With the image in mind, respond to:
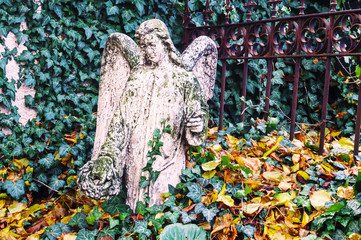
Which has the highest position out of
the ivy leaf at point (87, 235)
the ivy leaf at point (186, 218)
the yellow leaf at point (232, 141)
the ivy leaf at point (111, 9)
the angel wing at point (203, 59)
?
the ivy leaf at point (111, 9)

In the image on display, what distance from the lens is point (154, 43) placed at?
216 centimetres

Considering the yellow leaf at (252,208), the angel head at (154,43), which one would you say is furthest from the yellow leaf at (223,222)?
the angel head at (154,43)

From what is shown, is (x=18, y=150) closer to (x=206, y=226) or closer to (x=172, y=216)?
(x=172, y=216)

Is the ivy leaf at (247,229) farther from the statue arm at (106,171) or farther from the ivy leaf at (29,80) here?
the ivy leaf at (29,80)

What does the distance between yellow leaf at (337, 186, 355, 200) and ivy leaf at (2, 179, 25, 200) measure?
2.64 m

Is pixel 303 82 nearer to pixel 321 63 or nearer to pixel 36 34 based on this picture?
pixel 321 63

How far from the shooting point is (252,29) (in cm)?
349

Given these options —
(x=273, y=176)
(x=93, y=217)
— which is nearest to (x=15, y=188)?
(x=93, y=217)

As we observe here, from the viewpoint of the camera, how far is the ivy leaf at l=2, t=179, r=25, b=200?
3.17m

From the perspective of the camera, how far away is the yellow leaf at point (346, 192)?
2.22m

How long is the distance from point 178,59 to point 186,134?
49 centimetres

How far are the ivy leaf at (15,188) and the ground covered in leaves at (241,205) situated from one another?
0.4 inches

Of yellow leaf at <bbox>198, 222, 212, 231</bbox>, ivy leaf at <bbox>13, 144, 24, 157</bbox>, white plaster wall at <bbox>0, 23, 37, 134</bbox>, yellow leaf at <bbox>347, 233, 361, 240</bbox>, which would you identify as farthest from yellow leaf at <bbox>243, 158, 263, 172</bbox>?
white plaster wall at <bbox>0, 23, 37, 134</bbox>

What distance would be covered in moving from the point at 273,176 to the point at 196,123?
2.87 feet
